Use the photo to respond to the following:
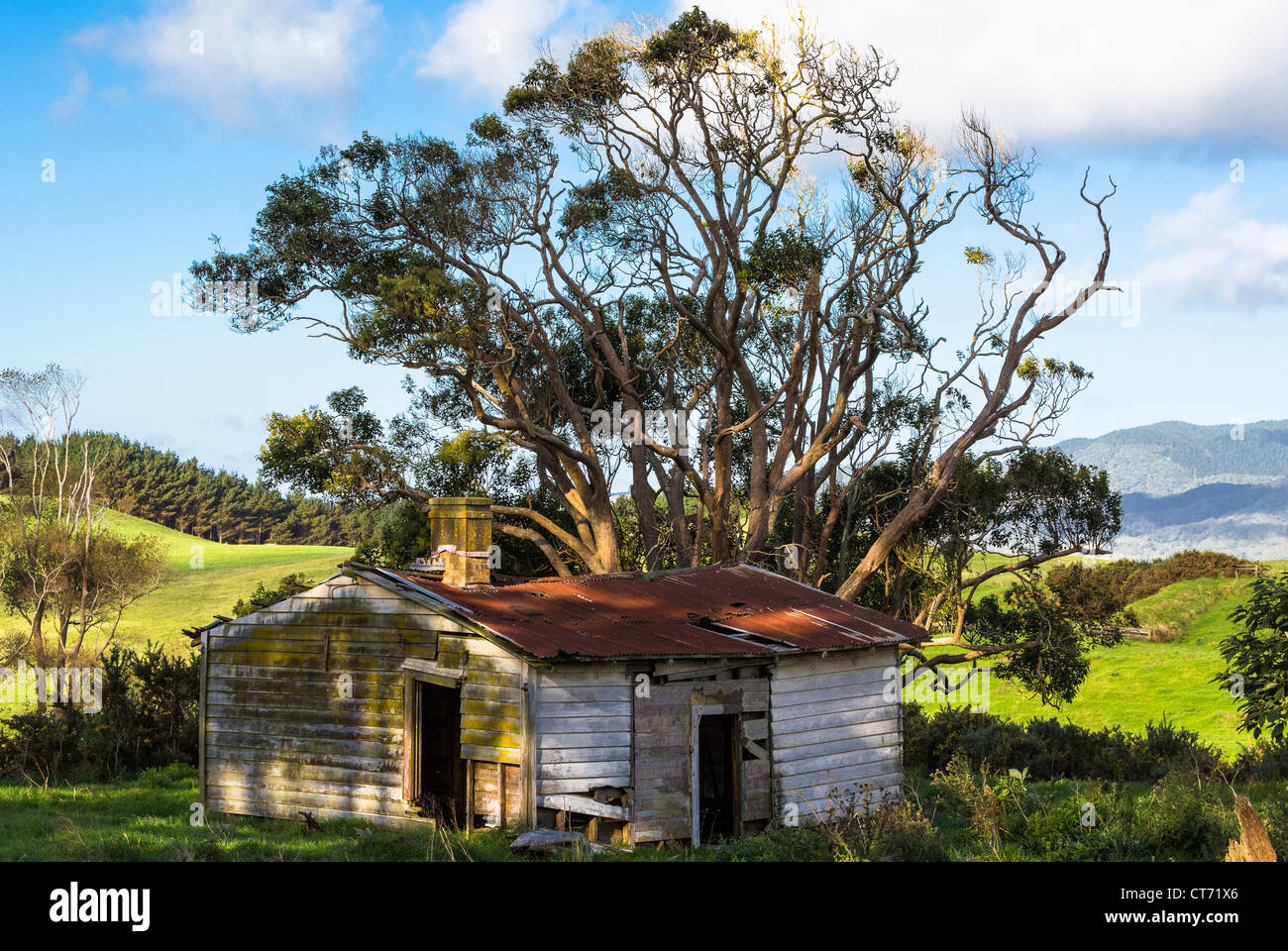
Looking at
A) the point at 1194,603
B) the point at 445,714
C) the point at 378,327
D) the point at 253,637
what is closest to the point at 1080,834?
the point at 445,714

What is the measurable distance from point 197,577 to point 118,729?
160 feet

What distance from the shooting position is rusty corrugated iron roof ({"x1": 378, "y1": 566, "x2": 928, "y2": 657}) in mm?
14797

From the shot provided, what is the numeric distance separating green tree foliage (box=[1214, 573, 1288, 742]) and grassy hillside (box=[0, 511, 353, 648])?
137 ft

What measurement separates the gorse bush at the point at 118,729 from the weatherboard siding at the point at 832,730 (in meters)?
13.9

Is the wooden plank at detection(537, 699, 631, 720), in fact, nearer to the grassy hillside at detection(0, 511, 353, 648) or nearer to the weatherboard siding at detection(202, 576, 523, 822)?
the weatherboard siding at detection(202, 576, 523, 822)

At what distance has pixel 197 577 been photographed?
68.5 m

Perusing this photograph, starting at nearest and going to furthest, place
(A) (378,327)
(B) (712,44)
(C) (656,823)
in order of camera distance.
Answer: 1. (C) (656,823)
2. (A) (378,327)
3. (B) (712,44)

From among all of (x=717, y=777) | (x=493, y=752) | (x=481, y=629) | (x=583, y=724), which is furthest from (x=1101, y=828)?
(x=481, y=629)

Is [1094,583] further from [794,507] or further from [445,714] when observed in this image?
[445,714]

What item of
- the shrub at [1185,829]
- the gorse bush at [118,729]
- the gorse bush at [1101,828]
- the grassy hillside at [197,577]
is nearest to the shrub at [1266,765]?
the gorse bush at [1101,828]

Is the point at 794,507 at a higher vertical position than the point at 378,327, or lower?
lower

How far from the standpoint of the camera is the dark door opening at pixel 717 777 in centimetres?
1603
